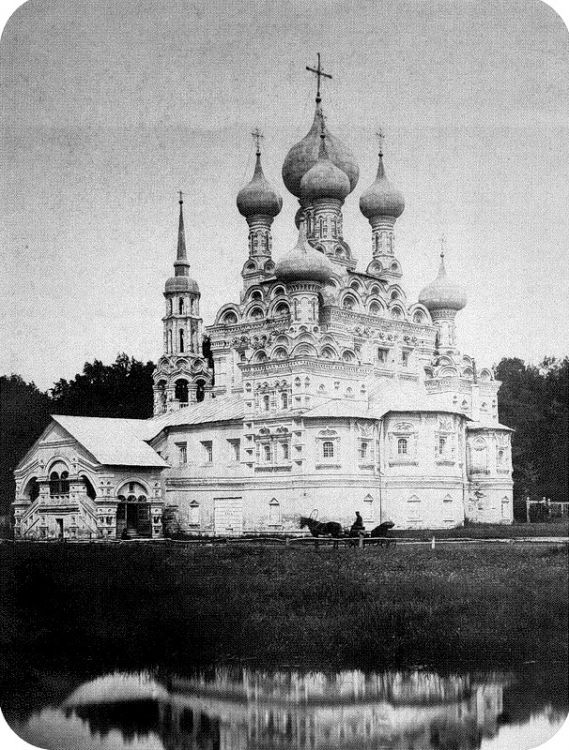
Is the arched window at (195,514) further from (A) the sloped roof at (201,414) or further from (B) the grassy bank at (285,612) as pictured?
(B) the grassy bank at (285,612)

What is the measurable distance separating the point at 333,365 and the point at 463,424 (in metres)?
4.57

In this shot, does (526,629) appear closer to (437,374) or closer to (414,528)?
(414,528)

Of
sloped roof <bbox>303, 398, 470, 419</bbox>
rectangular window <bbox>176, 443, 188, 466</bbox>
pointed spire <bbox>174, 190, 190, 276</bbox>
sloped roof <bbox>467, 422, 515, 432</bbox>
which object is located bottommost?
rectangular window <bbox>176, 443, 188, 466</bbox>

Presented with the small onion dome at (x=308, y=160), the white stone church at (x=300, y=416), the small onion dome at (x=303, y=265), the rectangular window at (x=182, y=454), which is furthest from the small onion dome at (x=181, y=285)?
the small onion dome at (x=308, y=160)

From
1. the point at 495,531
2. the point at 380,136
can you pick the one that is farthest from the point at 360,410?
the point at 380,136

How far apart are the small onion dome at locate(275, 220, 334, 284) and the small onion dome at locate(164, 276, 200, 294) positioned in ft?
10.9

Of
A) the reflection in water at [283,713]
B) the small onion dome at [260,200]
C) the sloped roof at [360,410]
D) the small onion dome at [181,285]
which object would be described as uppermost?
the small onion dome at [260,200]

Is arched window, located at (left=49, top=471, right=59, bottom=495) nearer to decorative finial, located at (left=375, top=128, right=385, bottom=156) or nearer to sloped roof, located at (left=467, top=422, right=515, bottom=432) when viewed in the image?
sloped roof, located at (left=467, top=422, right=515, bottom=432)

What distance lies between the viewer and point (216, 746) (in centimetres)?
1341

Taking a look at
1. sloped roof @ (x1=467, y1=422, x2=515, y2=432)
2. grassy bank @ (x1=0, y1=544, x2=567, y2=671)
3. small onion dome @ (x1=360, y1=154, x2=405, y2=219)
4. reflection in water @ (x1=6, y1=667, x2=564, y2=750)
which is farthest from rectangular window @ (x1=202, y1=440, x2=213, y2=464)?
reflection in water @ (x1=6, y1=667, x2=564, y2=750)

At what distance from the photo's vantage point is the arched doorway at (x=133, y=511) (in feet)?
91.6

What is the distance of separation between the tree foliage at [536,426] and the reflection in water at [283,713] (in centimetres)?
1309

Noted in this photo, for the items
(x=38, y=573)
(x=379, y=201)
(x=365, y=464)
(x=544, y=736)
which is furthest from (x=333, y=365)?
(x=544, y=736)

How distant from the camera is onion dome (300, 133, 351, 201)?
33.3m
